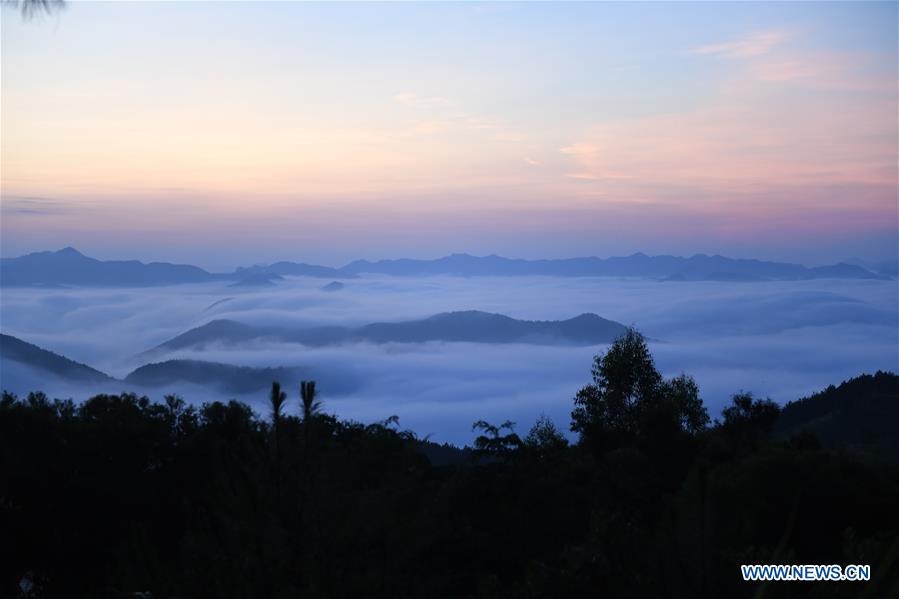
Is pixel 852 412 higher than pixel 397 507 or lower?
lower

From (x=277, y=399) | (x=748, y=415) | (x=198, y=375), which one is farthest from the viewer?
(x=198, y=375)

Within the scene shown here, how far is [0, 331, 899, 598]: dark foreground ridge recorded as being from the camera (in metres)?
5.17

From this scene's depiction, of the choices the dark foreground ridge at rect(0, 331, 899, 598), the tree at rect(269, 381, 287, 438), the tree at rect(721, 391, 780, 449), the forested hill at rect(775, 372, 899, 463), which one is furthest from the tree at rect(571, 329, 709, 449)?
the tree at rect(269, 381, 287, 438)

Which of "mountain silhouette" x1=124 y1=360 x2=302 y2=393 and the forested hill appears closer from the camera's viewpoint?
the forested hill

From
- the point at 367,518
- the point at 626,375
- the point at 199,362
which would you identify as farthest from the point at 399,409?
the point at 367,518

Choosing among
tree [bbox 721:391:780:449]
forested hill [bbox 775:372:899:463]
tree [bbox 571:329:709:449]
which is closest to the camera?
tree [bbox 721:391:780:449]

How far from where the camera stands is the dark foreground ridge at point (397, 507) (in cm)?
517

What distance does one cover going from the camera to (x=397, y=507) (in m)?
6.32

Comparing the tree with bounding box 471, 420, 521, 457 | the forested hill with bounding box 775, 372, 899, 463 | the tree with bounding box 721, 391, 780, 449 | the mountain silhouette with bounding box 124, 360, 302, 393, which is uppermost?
the tree with bounding box 471, 420, 521, 457

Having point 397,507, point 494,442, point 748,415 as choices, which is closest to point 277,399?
point 397,507

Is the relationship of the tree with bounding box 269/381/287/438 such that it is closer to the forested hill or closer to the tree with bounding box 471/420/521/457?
the tree with bounding box 471/420/521/457

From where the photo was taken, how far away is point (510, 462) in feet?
57.8

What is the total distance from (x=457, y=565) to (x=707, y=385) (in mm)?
146825

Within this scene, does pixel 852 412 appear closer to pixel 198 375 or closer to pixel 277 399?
pixel 277 399
